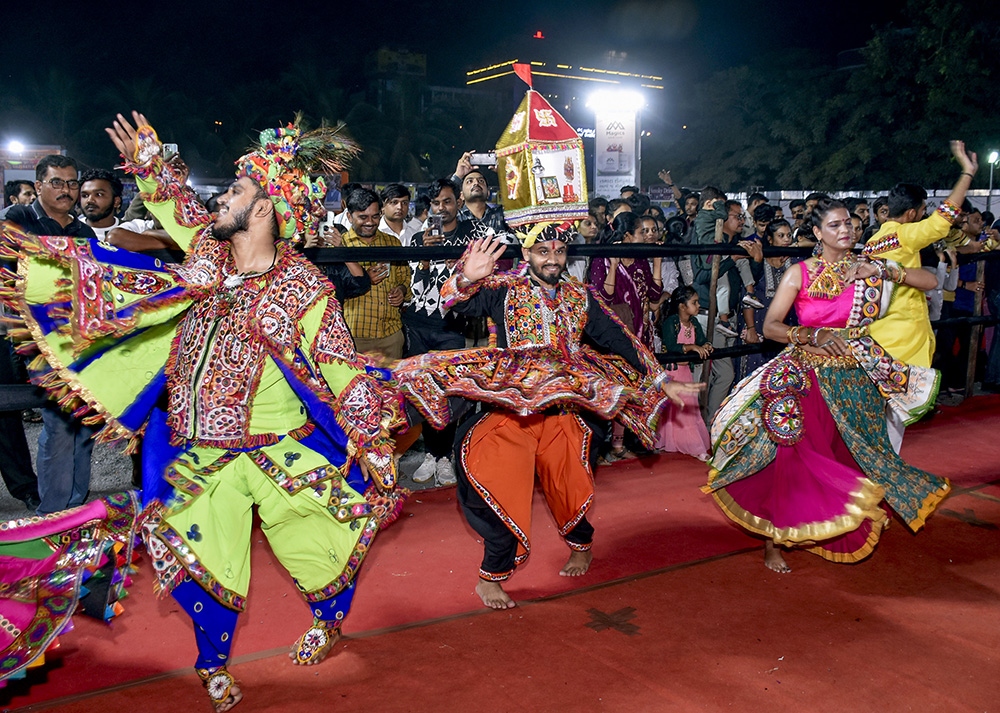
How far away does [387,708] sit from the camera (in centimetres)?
314

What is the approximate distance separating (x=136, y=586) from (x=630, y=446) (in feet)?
12.2

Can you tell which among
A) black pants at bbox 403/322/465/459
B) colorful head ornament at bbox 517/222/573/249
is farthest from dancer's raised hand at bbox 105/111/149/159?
black pants at bbox 403/322/465/459

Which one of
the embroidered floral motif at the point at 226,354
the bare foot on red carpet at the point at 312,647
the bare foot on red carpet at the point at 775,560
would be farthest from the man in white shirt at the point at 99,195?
the bare foot on red carpet at the point at 775,560

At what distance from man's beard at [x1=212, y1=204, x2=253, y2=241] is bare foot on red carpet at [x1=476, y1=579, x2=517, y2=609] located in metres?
1.94

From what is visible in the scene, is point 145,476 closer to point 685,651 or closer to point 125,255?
point 125,255

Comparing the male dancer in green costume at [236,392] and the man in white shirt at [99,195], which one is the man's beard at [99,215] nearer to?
the man in white shirt at [99,195]

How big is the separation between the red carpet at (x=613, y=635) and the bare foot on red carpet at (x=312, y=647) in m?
0.05

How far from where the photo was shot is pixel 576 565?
14.4 feet

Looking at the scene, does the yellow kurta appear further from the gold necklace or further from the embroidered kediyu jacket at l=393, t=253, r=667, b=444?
the embroidered kediyu jacket at l=393, t=253, r=667, b=444

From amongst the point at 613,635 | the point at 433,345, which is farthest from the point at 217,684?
the point at 433,345

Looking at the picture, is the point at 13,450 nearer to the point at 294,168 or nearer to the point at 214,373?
the point at 214,373

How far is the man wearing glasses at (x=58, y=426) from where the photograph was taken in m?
4.59

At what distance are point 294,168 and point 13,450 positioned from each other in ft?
9.70

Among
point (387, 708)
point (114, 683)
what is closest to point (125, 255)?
point (114, 683)
